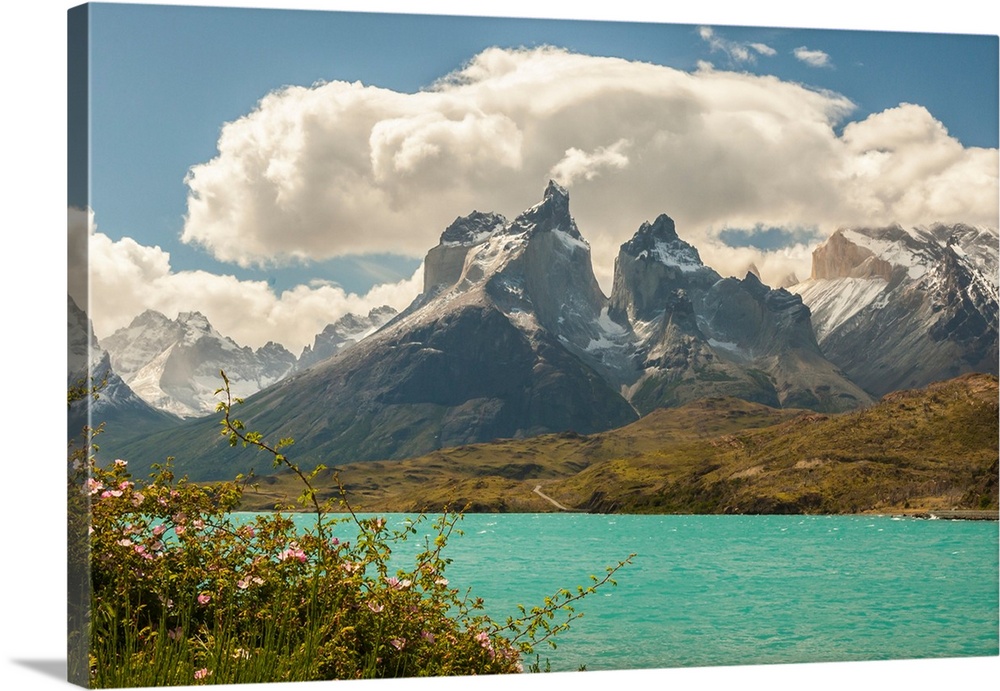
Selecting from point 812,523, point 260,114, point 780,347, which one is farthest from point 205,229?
point 780,347

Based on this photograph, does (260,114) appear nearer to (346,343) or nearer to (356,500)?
(346,343)

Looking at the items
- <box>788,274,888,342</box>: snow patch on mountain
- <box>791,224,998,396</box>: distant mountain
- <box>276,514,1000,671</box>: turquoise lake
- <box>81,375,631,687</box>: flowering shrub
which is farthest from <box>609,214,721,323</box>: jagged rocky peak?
<box>81,375,631,687</box>: flowering shrub

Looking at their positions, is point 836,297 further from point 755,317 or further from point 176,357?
point 176,357

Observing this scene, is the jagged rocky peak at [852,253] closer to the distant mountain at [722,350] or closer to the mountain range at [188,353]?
the mountain range at [188,353]

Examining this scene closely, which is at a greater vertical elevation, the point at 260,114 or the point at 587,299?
the point at 587,299

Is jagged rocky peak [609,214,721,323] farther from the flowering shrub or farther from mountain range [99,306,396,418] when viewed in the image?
the flowering shrub

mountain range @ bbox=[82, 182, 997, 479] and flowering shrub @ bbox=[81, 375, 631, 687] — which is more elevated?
mountain range @ bbox=[82, 182, 997, 479]

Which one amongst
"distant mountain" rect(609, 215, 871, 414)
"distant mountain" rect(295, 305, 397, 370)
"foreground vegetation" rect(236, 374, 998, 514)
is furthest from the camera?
"distant mountain" rect(609, 215, 871, 414)

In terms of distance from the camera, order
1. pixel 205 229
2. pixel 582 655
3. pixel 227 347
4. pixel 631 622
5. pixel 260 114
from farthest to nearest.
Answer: pixel 227 347
pixel 205 229
pixel 260 114
pixel 631 622
pixel 582 655
